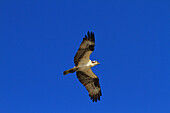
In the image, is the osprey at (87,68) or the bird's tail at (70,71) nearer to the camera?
the osprey at (87,68)

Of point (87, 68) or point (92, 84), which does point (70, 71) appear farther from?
point (92, 84)

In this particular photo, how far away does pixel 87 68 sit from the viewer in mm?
16094

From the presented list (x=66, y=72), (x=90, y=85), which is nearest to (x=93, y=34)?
(x=66, y=72)

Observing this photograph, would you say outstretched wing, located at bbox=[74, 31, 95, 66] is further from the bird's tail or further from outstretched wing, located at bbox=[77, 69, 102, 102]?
outstretched wing, located at bbox=[77, 69, 102, 102]

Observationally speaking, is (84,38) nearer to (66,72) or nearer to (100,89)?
(66,72)

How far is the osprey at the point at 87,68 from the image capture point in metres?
14.8

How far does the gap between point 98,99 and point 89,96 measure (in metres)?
0.74

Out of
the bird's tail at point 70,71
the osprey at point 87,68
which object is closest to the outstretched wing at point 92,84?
the osprey at point 87,68

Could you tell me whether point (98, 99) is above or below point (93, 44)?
below

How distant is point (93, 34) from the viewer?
48.3 feet

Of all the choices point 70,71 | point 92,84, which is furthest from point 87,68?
point 92,84

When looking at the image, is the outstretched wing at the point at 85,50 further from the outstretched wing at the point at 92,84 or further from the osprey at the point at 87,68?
the outstretched wing at the point at 92,84

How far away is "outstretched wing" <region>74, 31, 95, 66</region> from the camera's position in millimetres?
14680

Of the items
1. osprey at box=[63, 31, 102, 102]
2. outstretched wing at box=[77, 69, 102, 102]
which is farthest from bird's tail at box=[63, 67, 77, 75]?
outstretched wing at box=[77, 69, 102, 102]
